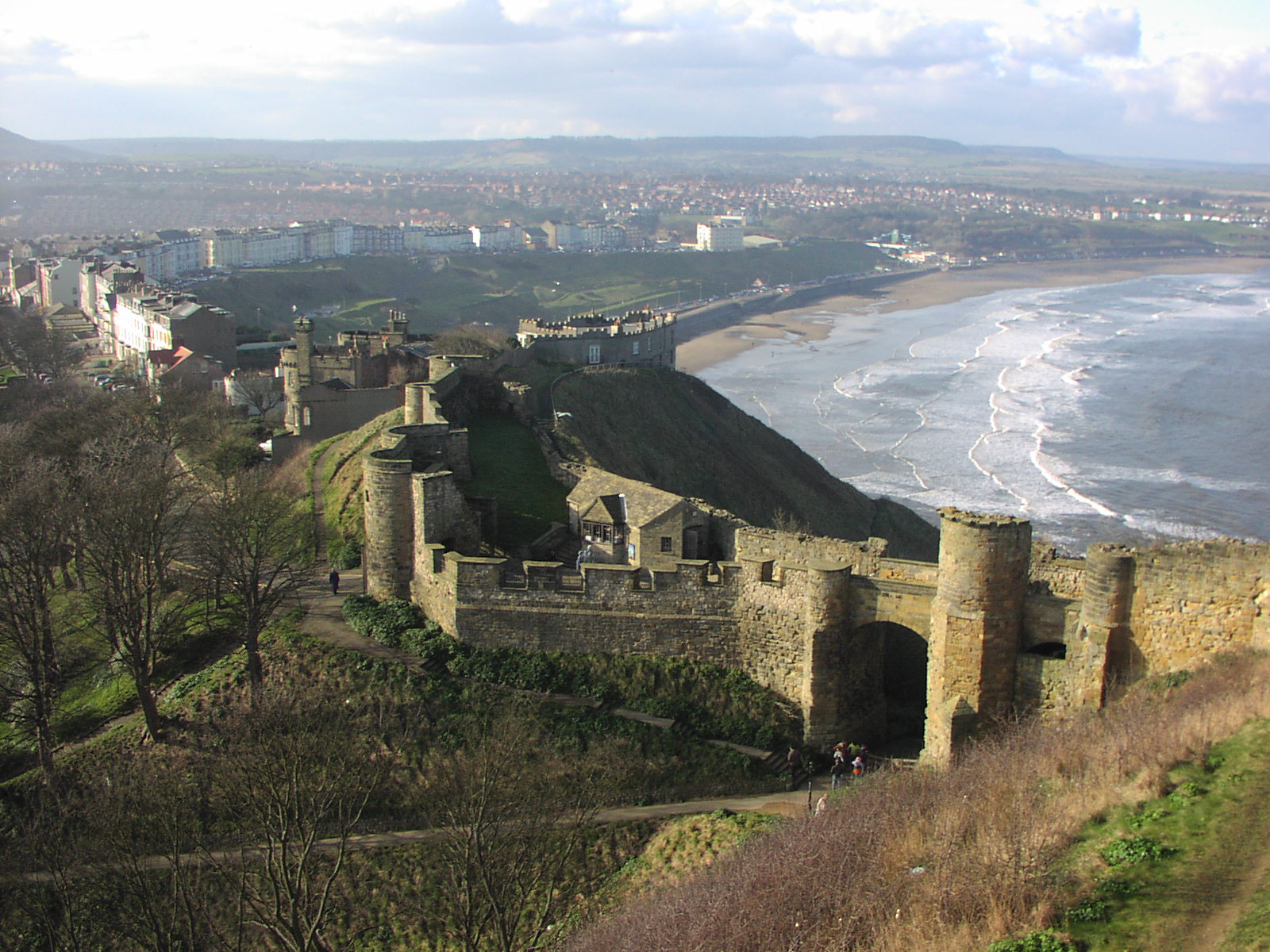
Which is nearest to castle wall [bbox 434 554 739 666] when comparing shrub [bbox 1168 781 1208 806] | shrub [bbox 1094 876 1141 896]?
shrub [bbox 1168 781 1208 806]

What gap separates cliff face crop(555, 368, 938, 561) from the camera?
51.0 meters

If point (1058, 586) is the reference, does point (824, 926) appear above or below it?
below

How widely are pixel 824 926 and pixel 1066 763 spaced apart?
19.3 feet

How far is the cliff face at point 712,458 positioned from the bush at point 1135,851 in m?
27.0

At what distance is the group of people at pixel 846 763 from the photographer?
2531 cm

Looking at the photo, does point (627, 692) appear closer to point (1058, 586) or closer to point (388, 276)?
point (1058, 586)

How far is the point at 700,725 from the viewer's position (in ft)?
87.7

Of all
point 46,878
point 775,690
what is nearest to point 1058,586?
point 775,690

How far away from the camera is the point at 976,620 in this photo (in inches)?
961

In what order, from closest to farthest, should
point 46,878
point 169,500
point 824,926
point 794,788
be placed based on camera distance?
point 824,926 < point 46,878 < point 794,788 < point 169,500

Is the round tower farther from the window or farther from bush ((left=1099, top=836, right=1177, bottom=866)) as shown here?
bush ((left=1099, top=836, right=1177, bottom=866))

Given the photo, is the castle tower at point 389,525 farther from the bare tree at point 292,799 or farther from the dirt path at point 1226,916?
the dirt path at point 1226,916

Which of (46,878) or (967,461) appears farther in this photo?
(967,461)

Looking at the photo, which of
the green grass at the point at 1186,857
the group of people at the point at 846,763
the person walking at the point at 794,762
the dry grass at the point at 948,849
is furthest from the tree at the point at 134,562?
the green grass at the point at 1186,857
